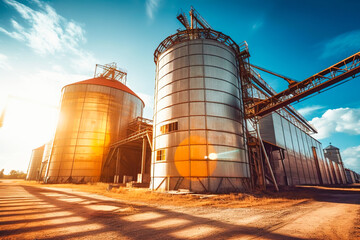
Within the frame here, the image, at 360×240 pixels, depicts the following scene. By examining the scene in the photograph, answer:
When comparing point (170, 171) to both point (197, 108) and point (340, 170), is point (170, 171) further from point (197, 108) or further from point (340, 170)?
point (340, 170)

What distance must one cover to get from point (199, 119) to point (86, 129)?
833 inches

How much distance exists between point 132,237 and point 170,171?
10691mm

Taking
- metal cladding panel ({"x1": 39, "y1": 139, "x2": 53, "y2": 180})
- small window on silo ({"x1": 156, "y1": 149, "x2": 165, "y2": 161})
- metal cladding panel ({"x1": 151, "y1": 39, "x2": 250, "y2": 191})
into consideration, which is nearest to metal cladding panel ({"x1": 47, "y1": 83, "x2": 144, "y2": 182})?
metal cladding panel ({"x1": 39, "y1": 139, "x2": 53, "y2": 180})

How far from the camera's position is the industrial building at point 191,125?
1428 centimetres

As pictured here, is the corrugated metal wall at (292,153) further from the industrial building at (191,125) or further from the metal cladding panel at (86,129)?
the metal cladding panel at (86,129)

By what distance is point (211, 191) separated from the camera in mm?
13117

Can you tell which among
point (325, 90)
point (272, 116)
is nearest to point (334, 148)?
point (272, 116)

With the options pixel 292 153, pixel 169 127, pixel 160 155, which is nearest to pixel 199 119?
pixel 169 127

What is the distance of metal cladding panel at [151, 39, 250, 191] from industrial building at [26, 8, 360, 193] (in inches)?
3.4

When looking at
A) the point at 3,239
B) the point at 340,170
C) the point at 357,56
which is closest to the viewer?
the point at 3,239

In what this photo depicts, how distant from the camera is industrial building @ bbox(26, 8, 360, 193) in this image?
Result: 14.3 meters

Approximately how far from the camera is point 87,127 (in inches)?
1070

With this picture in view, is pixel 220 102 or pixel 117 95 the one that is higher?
pixel 117 95

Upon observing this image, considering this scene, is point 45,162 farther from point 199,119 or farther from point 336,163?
point 336,163
